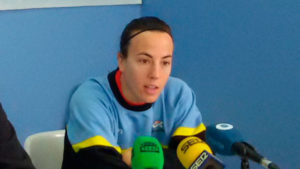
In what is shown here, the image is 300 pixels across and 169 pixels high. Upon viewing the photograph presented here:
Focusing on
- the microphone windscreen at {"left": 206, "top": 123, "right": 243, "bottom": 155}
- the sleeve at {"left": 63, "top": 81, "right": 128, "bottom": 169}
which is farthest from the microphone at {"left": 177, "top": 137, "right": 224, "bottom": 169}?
the sleeve at {"left": 63, "top": 81, "right": 128, "bottom": 169}

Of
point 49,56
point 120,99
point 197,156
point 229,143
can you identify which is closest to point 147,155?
point 197,156

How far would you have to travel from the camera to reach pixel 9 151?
3.05 ft

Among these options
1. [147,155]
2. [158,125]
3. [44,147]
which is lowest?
[44,147]

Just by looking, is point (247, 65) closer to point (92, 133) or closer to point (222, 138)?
point (222, 138)

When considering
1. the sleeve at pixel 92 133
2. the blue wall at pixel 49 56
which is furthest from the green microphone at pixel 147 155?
the blue wall at pixel 49 56

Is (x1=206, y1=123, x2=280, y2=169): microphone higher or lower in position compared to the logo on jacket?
higher

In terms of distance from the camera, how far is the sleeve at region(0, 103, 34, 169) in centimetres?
91

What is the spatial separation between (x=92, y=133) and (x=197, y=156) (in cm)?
32

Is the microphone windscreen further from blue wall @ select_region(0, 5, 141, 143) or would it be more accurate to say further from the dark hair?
blue wall @ select_region(0, 5, 141, 143)

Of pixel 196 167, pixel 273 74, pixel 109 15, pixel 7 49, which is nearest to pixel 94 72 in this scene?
pixel 109 15

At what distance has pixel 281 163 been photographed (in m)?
1.79

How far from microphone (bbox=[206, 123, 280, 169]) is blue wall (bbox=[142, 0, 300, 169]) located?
65 centimetres

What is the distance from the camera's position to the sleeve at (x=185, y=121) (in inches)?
50.9

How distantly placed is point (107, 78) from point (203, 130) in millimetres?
341
